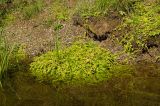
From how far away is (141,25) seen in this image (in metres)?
11.8

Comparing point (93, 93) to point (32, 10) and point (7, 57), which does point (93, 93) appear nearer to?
point (7, 57)

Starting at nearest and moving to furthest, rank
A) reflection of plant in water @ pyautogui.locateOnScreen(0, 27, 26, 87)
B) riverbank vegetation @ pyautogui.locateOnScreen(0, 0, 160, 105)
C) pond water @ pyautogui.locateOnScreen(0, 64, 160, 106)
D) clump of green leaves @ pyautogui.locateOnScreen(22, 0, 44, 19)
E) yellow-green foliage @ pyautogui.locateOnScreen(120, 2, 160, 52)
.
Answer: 1. pond water @ pyautogui.locateOnScreen(0, 64, 160, 106)
2. reflection of plant in water @ pyautogui.locateOnScreen(0, 27, 26, 87)
3. riverbank vegetation @ pyautogui.locateOnScreen(0, 0, 160, 105)
4. yellow-green foliage @ pyautogui.locateOnScreen(120, 2, 160, 52)
5. clump of green leaves @ pyautogui.locateOnScreen(22, 0, 44, 19)

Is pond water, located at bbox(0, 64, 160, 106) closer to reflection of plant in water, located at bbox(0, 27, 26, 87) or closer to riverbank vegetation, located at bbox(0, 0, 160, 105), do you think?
riverbank vegetation, located at bbox(0, 0, 160, 105)

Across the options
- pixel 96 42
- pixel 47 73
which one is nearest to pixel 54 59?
pixel 47 73

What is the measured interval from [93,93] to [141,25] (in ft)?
12.2

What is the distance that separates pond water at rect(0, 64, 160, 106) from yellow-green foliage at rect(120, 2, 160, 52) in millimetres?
1368

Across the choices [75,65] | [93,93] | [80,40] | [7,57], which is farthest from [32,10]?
[93,93]

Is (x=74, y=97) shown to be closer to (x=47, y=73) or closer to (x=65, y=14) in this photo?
(x=47, y=73)

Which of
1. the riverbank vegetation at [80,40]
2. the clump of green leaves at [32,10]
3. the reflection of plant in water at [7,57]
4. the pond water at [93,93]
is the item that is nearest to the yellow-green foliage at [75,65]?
the riverbank vegetation at [80,40]

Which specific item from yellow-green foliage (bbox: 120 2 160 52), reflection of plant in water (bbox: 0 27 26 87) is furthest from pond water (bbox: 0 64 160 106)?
yellow-green foliage (bbox: 120 2 160 52)

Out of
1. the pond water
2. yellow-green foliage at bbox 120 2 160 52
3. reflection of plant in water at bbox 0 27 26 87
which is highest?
yellow-green foliage at bbox 120 2 160 52

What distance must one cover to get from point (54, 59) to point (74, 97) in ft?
8.50

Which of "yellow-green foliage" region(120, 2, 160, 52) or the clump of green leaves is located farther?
the clump of green leaves

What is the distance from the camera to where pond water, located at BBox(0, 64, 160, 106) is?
Answer: 829 cm
